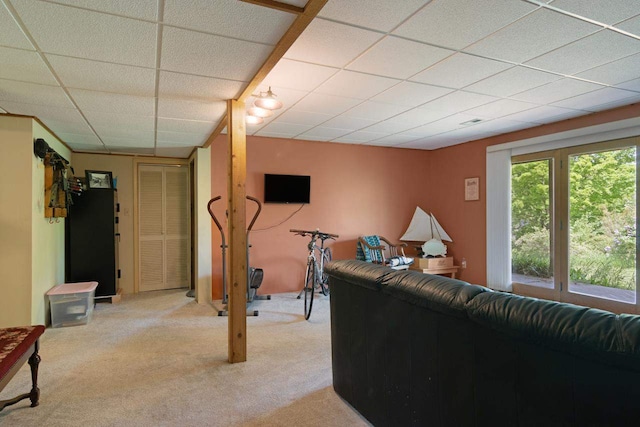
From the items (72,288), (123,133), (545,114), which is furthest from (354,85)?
(72,288)

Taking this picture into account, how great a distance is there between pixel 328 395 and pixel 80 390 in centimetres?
171

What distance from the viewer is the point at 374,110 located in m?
3.94

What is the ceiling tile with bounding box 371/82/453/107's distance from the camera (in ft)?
10.6

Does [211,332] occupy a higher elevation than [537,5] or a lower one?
lower

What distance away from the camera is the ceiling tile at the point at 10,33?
178 cm

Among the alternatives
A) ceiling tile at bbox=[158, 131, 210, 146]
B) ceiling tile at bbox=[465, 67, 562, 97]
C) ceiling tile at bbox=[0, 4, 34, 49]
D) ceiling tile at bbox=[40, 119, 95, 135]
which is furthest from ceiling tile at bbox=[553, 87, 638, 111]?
ceiling tile at bbox=[40, 119, 95, 135]

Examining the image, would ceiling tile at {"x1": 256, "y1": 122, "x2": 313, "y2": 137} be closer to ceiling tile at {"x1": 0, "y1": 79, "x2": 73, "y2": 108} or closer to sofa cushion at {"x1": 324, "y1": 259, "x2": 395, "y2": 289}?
ceiling tile at {"x1": 0, "y1": 79, "x2": 73, "y2": 108}

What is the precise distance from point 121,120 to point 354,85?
7.86 feet

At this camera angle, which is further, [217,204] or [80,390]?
[217,204]

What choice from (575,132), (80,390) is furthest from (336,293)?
(575,132)

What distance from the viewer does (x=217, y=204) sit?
509 cm

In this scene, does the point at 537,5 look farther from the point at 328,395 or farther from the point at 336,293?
the point at 328,395

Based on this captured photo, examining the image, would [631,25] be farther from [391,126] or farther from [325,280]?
[325,280]

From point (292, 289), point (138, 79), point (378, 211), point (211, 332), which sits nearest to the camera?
point (138, 79)
